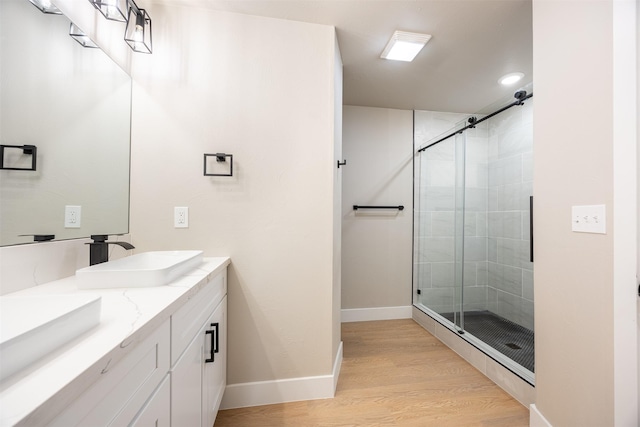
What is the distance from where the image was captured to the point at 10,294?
0.88 metres

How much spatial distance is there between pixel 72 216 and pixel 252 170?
0.88m

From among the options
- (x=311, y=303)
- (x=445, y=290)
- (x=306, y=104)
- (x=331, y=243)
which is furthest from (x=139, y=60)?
(x=445, y=290)

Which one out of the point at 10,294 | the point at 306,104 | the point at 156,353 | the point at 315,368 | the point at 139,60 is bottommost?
the point at 315,368

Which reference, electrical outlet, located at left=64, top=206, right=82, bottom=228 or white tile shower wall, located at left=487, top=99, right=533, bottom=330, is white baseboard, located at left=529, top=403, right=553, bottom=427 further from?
electrical outlet, located at left=64, top=206, right=82, bottom=228

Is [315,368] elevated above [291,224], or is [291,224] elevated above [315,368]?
[291,224]

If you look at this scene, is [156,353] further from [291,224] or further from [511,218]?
[511,218]

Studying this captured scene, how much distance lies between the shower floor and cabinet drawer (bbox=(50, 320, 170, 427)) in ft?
6.99

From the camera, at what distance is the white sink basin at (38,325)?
42 centimetres

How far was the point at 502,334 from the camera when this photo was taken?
2262 mm

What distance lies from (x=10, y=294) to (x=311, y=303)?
1.31 metres

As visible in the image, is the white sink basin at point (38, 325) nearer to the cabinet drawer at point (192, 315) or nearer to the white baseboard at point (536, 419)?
the cabinet drawer at point (192, 315)

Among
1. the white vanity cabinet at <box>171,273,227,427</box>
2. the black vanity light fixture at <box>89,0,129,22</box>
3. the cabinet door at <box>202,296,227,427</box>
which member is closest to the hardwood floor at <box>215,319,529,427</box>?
the cabinet door at <box>202,296,227,427</box>

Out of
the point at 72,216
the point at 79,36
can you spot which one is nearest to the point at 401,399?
the point at 72,216

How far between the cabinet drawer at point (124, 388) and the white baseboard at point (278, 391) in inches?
39.3
